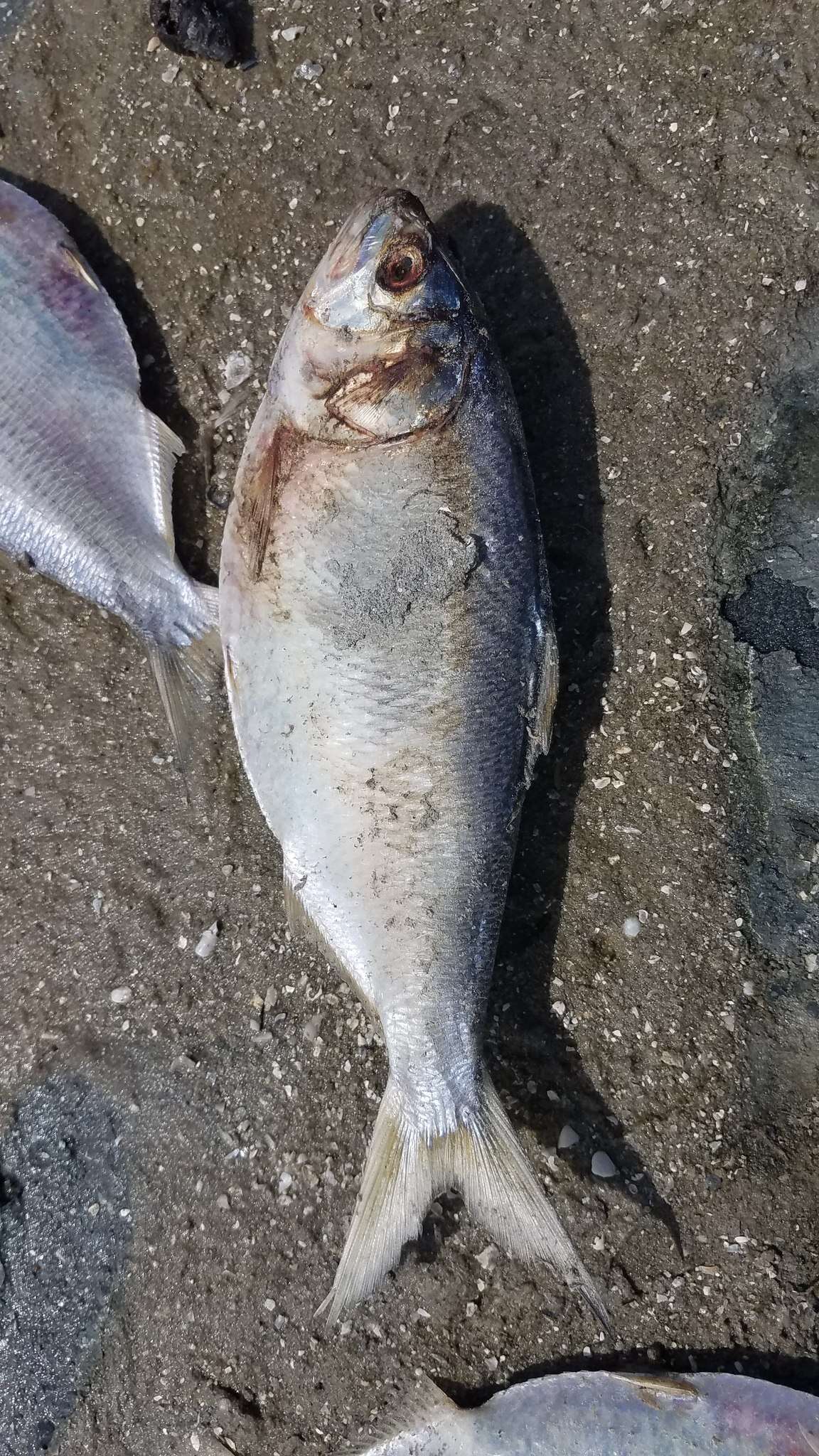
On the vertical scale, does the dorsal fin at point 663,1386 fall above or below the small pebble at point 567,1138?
below

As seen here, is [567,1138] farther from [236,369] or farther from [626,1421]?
[236,369]

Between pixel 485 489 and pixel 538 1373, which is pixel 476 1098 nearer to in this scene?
pixel 538 1373

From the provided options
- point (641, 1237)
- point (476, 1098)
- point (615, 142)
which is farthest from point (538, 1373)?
point (615, 142)

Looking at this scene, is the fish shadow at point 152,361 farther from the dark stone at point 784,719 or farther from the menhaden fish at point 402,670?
the dark stone at point 784,719

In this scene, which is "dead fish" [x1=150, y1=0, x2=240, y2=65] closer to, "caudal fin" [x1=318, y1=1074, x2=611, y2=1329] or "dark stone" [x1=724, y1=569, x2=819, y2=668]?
"dark stone" [x1=724, y1=569, x2=819, y2=668]

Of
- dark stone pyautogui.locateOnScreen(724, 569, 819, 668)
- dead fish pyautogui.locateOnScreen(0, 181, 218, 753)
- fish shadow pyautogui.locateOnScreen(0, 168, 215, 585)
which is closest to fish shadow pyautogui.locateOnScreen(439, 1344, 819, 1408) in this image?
dark stone pyautogui.locateOnScreen(724, 569, 819, 668)

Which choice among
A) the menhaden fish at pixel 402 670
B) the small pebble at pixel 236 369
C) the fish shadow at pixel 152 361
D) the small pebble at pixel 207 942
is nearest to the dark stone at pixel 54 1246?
the small pebble at pixel 207 942
